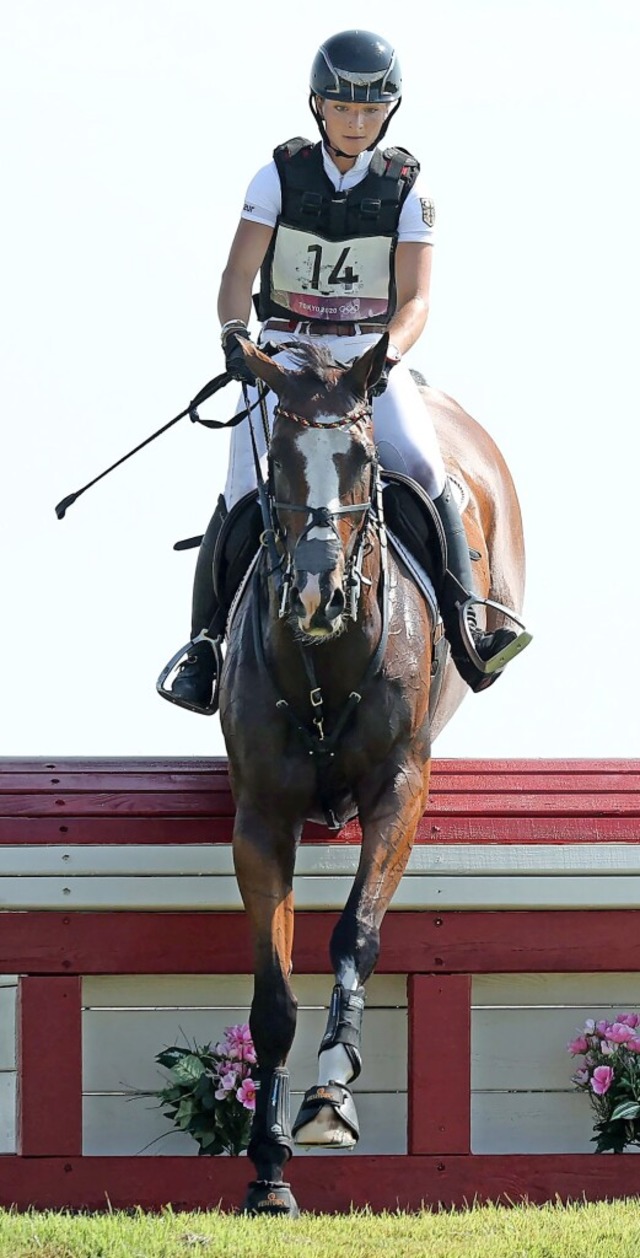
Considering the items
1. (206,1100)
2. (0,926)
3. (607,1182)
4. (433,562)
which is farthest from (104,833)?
(607,1182)

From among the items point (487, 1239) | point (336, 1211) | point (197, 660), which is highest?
point (197, 660)

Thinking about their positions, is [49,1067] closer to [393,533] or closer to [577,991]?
[577,991]

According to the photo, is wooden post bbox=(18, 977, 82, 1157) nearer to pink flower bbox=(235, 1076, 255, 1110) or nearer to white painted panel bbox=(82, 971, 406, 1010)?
white painted panel bbox=(82, 971, 406, 1010)

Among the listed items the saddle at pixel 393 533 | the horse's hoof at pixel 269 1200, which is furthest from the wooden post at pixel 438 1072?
the saddle at pixel 393 533

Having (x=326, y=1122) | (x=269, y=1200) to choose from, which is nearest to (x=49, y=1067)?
(x=269, y=1200)

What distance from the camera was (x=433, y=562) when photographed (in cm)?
727

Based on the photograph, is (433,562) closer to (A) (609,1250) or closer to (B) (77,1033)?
(B) (77,1033)

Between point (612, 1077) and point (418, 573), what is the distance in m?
1.79

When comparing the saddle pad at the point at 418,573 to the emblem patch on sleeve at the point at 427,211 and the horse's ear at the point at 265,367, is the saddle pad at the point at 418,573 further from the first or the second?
the emblem patch on sleeve at the point at 427,211

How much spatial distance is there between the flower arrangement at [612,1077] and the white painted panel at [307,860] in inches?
21.2

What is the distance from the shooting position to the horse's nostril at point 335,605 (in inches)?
233

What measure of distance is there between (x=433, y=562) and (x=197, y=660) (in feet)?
2.79

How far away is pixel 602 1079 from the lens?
720cm

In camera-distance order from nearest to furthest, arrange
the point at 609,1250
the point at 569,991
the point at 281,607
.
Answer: the point at 609,1250
the point at 281,607
the point at 569,991
